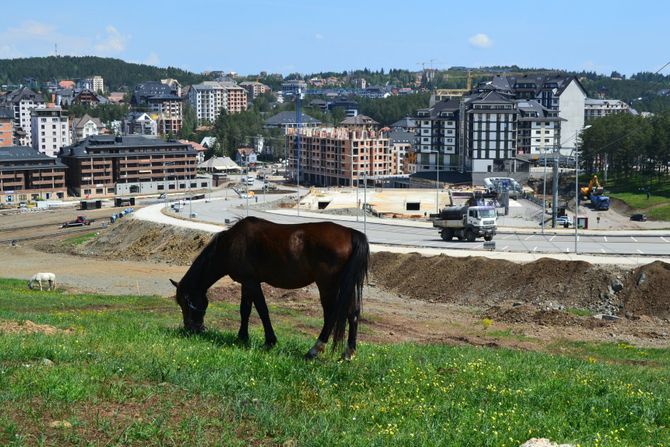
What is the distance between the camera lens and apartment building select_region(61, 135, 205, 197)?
141125 millimetres

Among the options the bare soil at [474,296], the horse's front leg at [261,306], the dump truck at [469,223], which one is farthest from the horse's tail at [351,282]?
the dump truck at [469,223]

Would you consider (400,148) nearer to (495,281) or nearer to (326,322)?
(495,281)

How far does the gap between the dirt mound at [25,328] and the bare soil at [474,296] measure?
607 cm

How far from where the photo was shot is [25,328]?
1661 cm

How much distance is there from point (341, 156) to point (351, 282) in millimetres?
139078

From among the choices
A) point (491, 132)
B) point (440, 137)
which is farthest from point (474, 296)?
point (440, 137)

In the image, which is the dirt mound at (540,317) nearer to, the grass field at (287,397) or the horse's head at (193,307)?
the grass field at (287,397)

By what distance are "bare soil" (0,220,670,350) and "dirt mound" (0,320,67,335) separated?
6.07 metres

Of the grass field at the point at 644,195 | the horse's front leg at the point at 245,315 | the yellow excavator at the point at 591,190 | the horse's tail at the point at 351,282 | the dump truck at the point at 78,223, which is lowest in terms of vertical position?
the dump truck at the point at 78,223

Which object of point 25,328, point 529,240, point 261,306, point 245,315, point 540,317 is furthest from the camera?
point 529,240

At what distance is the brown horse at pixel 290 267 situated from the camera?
Answer: 1445 centimetres

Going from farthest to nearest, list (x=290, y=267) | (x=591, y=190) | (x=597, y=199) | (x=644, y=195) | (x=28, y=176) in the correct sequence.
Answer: (x=28, y=176) → (x=644, y=195) → (x=591, y=190) → (x=597, y=199) → (x=290, y=267)

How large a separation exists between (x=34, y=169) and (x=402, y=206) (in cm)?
6743

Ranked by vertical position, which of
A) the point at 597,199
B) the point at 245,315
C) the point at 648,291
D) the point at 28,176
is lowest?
the point at 597,199
